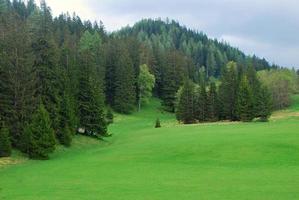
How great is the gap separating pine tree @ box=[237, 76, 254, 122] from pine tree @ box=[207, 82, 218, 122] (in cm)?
675

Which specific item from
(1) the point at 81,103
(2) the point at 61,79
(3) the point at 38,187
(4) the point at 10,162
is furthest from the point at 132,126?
(3) the point at 38,187

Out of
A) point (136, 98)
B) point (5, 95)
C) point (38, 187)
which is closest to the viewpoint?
point (38, 187)

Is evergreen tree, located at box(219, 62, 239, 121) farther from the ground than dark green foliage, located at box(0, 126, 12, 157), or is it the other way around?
evergreen tree, located at box(219, 62, 239, 121)

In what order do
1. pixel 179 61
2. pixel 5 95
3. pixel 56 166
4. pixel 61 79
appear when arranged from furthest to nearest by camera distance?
pixel 179 61 < pixel 61 79 < pixel 5 95 < pixel 56 166

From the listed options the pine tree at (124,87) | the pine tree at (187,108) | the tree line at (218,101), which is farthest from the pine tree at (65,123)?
the pine tree at (124,87)

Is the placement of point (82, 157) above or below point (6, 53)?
below

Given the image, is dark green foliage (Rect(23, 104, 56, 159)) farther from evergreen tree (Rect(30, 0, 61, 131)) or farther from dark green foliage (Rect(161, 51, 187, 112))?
dark green foliage (Rect(161, 51, 187, 112))

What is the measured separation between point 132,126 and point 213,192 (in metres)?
68.2

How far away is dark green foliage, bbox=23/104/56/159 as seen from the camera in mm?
48844

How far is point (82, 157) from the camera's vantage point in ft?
158

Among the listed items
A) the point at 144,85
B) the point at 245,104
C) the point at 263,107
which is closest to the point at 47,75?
the point at 245,104

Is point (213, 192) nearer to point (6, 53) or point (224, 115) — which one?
point (6, 53)

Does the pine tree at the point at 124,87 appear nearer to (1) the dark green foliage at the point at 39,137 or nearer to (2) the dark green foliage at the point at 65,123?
(2) the dark green foliage at the point at 65,123

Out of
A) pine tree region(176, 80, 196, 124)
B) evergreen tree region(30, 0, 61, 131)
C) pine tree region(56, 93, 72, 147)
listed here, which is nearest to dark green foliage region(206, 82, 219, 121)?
pine tree region(176, 80, 196, 124)
